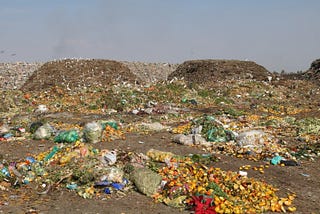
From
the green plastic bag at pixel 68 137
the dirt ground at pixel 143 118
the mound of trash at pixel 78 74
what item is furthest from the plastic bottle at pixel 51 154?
the mound of trash at pixel 78 74

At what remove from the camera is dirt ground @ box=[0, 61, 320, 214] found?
5.60m

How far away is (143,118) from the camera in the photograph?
479 inches

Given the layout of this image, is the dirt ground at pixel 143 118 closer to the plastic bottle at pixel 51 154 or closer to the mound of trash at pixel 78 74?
the mound of trash at pixel 78 74

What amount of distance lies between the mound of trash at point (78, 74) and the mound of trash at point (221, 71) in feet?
13.4

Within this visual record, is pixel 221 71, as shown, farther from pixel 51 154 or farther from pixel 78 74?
pixel 51 154

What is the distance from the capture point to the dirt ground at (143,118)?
5.60 metres

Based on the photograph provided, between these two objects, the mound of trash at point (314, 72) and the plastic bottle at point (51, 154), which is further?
the mound of trash at point (314, 72)

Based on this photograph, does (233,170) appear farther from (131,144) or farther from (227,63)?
(227,63)

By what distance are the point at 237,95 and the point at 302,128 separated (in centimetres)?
728

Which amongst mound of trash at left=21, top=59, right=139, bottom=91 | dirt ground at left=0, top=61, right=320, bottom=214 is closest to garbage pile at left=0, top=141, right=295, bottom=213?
dirt ground at left=0, top=61, right=320, bottom=214

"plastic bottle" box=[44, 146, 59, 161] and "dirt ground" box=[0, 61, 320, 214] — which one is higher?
"plastic bottle" box=[44, 146, 59, 161]

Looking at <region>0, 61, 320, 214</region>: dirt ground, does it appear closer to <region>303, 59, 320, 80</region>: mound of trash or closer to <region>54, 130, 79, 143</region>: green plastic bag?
<region>54, 130, 79, 143</region>: green plastic bag

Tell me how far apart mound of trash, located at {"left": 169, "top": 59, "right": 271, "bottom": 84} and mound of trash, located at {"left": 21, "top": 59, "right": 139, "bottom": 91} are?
4.07m

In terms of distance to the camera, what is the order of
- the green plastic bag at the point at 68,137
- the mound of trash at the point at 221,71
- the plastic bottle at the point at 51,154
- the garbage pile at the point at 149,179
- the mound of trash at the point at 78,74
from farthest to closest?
the mound of trash at the point at 221,71 < the mound of trash at the point at 78,74 < the green plastic bag at the point at 68,137 < the plastic bottle at the point at 51,154 < the garbage pile at the point at 149,179
